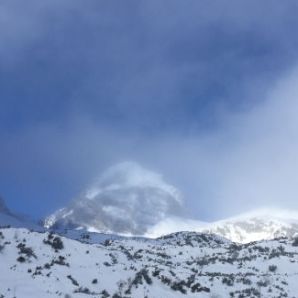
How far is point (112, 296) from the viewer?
137 feet

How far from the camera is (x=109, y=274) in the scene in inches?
1905

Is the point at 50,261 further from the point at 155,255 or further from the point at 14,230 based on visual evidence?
the point at 155,255

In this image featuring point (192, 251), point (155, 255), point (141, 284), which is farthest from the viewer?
point (192, 251)

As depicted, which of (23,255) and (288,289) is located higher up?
(288,289)

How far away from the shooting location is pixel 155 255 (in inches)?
3073

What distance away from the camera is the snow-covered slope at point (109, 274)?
4130 cm

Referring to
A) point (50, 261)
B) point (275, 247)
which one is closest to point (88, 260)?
point (50, 261)

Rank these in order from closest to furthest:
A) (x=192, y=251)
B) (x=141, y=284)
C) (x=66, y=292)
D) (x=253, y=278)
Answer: (x=66, y=292)
(x=141, y=284)
(x=253, y=278)
(x=192, y=251)

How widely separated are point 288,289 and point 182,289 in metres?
16.2

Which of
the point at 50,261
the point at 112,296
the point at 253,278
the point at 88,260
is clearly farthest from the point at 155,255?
the point at 112,296

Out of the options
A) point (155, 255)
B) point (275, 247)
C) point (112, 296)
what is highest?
point (275, 247)

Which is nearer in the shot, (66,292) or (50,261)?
(66,292)

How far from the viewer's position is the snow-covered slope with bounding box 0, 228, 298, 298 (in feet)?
135

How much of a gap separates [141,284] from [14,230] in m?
14.4
